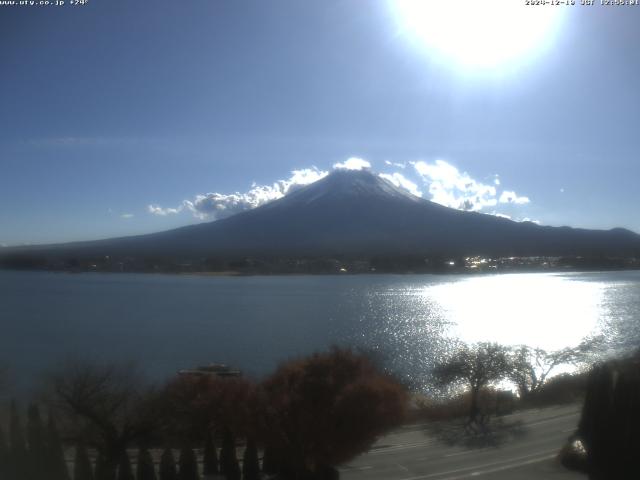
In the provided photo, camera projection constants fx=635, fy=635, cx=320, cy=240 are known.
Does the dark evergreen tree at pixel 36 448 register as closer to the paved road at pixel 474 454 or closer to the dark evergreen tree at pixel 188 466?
the dark evergreen tree at pixel 188 466

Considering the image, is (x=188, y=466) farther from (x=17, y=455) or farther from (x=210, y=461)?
(x=17, y=455)

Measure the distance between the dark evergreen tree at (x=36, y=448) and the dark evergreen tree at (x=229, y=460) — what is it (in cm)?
108

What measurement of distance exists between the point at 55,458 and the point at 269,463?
1387 mm

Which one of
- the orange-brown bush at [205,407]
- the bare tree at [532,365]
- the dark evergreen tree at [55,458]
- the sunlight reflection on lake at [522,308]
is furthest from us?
the sunlight reflection on lake at [522,308]

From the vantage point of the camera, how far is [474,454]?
4.61 metres

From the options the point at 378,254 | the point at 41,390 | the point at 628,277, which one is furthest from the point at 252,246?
the point at 41,390

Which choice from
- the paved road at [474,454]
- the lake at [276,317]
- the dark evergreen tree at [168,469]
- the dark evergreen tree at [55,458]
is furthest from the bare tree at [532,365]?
the dark evergreen tree at [55,458]

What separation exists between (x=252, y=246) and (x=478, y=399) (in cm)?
3141

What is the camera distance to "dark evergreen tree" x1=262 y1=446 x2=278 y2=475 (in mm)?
4359

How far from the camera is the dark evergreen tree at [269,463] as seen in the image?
4.36m

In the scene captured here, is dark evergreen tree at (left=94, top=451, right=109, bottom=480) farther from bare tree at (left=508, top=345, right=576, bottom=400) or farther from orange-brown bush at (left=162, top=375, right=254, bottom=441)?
bare tree at (left=508, top=345, right=576, bottom=400)

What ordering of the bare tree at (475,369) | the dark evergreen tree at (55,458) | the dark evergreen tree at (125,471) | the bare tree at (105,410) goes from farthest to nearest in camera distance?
the bare tree at (475,369) < the bare tree at (105,410) < the dark evergreen tree at (125,471) < the dark evergreen tree at (55,458)

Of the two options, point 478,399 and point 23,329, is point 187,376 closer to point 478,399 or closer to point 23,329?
point 478,399

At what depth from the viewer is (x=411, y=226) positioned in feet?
136
